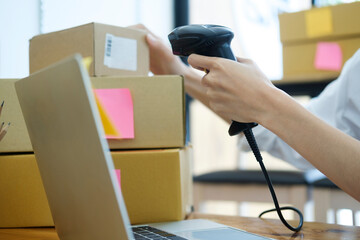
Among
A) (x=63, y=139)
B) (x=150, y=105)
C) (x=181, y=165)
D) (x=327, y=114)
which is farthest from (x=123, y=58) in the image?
(x=327, y=114)

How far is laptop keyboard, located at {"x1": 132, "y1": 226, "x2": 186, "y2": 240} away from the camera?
0.58 m

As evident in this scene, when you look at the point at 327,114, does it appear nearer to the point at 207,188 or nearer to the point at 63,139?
the point at 63,139

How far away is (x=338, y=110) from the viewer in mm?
994

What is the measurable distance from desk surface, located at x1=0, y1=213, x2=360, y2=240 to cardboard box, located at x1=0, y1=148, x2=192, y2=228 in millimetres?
32

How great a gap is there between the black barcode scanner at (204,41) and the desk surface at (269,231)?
0.17 m

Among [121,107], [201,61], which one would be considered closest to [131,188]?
[121,107]

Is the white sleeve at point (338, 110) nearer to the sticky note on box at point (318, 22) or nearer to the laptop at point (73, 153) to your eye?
the laptop at point (73, 153)

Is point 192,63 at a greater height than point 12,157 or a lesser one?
greater

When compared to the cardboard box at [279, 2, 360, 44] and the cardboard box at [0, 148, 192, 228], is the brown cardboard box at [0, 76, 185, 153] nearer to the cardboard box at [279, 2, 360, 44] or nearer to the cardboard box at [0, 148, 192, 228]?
the cardboard box at [0, 148, 192, 228]

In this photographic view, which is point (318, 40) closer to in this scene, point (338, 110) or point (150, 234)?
point (338, 110)

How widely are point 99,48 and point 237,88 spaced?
0.27 metres

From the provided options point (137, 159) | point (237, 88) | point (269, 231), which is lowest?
point (269, 231)

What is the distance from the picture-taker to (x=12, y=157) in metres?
0.72

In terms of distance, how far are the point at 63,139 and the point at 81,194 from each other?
0.06 m
